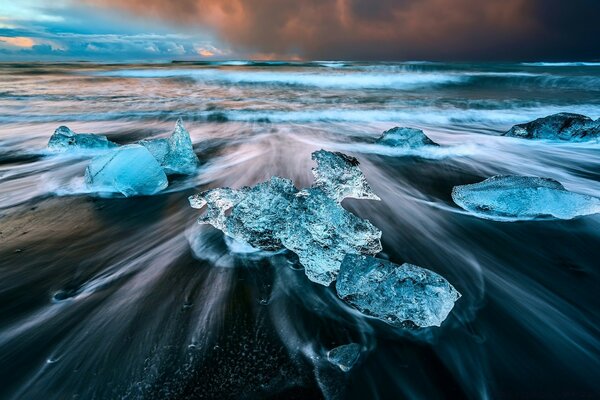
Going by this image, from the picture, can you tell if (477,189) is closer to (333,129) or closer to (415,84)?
(333,129)

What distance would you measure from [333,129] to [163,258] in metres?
6.20

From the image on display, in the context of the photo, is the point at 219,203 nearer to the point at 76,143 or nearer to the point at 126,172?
the point at 126,172

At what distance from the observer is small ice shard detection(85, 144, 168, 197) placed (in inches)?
137

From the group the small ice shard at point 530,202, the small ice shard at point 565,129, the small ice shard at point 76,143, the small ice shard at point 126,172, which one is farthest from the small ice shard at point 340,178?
the small ice shard at point 565,129

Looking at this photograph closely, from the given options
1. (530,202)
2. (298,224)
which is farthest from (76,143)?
(530,202)

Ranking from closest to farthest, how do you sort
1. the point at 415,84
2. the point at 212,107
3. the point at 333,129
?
the point at 333,129 < the point at 212,107 < the point at 415,84

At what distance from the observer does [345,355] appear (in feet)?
5.50

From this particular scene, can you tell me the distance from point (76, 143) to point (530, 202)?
245 inches

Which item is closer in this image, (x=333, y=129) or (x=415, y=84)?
(x=333, y=129)

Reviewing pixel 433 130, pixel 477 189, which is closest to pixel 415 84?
pixel 433 130

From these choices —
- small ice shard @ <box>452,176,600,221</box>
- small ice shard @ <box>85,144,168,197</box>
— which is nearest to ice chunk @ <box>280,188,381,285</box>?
small ice shard @ <box>452,176,600,221</box>

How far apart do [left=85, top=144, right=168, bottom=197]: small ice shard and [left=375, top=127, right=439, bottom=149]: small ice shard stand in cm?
406

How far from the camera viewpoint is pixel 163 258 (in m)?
2.59

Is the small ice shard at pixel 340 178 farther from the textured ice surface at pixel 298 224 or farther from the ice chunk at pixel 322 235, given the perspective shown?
the ice chunk at pixel 322 235
